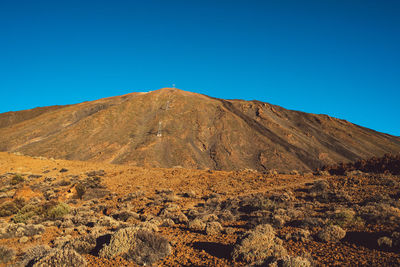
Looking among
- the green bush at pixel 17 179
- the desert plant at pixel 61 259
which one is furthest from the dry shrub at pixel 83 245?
the green bush at pixel 17 179

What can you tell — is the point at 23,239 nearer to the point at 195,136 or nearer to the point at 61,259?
the point at 61,259

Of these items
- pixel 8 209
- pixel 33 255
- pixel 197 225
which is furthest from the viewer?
pixel 8 209

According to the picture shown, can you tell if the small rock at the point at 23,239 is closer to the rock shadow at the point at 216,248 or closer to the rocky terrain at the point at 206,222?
the rocky terrain at the point at 206,222

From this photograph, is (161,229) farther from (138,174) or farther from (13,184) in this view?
(13,184)

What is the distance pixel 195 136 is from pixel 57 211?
5283 cm

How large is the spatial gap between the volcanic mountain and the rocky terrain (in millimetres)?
34576

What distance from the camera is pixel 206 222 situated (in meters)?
9.15

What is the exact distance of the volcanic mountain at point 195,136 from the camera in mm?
55094

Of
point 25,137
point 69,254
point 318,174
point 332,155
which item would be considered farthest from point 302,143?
point 25,137

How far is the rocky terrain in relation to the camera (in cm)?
610

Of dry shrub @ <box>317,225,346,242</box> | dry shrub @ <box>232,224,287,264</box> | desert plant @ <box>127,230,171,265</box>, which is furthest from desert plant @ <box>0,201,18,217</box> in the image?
dry shrub @ <box>317,225,346,242</box>

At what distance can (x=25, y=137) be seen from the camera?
6338cm

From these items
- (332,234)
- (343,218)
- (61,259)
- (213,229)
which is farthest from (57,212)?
(343,218)

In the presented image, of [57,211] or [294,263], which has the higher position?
[294,263]
